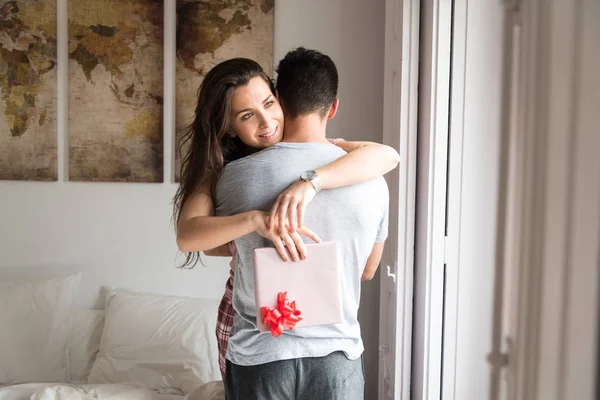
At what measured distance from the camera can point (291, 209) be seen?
3.39ft

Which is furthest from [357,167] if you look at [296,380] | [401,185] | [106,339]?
[106,339]

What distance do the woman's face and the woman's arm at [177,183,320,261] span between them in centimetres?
21

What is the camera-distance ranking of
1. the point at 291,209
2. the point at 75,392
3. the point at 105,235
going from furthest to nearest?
the point at 105,235 < the point at 75,392 < the point at 291,209

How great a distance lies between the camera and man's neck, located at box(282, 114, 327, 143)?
1.23 m

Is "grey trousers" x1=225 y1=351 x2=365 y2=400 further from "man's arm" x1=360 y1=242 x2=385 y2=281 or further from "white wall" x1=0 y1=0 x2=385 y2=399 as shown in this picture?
"white wall" x1=0 y1=0 x2=385 y2=399

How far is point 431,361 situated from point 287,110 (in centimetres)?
111

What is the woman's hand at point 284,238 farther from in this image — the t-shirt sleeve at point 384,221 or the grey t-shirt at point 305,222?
the t-shirt sleeve at point 384,221

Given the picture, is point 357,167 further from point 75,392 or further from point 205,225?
point 75,392

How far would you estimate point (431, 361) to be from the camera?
1.87 meters

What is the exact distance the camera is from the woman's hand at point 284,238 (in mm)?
1049

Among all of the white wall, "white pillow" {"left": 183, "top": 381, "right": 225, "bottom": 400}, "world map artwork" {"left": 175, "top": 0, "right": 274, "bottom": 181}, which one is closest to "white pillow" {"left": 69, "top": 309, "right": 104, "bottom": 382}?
the white wall

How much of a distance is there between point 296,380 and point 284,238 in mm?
330

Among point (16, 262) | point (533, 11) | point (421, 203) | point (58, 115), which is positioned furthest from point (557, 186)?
point (16, 262)

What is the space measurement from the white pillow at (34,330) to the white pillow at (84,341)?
0.04 m
